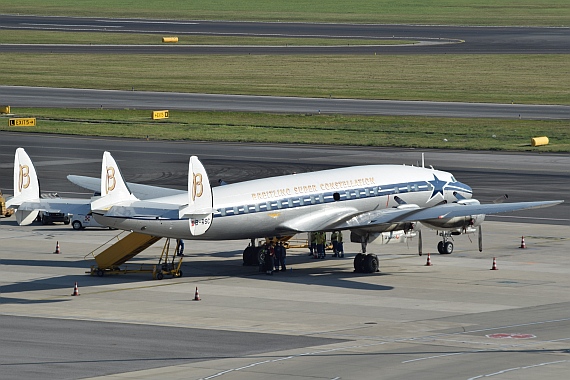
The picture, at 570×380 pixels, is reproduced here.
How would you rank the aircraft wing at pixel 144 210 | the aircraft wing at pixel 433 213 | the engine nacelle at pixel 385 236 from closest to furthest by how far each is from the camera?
the aircraft wing at pixel 144 210 → the aircraft wing at pixel 433 213 → the engine nacelle at pixel 385 236

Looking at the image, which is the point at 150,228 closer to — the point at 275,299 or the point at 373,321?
the point at 275,299

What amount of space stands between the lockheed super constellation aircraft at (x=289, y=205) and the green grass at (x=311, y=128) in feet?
153

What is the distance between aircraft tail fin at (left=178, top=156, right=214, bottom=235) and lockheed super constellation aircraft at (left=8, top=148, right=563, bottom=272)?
0.15 ft

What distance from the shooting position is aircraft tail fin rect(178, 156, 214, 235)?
52.2 meters

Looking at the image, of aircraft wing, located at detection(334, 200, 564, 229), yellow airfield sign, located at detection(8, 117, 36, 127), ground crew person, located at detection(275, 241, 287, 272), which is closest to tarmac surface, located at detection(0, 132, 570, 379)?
ground crew person, located at detection(275, 241, 287, 272)

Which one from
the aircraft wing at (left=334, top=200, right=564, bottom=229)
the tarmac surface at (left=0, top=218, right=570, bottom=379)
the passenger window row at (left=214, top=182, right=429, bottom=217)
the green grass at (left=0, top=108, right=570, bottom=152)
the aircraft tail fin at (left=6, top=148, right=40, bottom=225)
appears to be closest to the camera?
the tarmac surface at (left=0, top=218, right=570, bottom=379)

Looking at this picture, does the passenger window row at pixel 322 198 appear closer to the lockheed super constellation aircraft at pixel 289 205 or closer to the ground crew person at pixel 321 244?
the lockheed super constellation aircraft at pixel 289 205

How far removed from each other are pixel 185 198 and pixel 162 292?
4591 millimetres

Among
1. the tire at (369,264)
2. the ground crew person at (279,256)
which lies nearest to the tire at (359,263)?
the tire at (369,264)

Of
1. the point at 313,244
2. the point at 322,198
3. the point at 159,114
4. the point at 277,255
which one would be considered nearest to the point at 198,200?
the point at 277,255

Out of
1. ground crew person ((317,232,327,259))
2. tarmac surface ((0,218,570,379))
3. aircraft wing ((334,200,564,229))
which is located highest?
aircraft wing ((334,200,564,229))

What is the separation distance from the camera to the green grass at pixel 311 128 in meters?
112

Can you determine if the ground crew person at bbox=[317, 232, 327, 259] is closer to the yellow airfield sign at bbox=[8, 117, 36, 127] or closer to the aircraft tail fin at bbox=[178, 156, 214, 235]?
the aircraft tail fin at bbox=[178, 156, 214, 235]

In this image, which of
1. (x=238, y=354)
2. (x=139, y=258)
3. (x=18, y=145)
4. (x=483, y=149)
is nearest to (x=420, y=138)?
(x=483, y=149)
